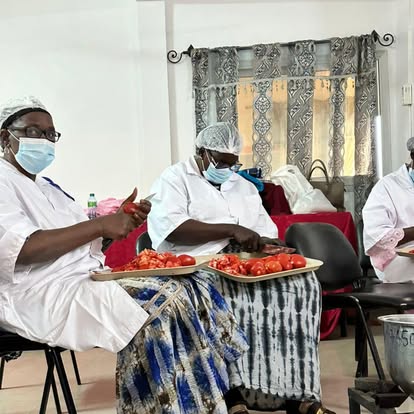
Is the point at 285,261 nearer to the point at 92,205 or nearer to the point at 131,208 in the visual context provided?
the point at 131,208

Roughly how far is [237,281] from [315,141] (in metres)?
2.88

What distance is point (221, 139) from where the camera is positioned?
284 centimetres

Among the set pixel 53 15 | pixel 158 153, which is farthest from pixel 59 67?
pixel 158 153

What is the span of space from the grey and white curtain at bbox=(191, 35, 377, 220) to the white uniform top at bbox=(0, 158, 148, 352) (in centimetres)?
304

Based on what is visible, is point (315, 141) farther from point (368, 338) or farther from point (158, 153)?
point (368, 338)

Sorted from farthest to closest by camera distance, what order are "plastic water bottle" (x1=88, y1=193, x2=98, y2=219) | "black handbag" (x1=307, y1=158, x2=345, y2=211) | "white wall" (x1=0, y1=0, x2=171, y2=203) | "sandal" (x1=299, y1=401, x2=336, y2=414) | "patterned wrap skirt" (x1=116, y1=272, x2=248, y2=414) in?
1. "white wall" (x1=0, y1=0, x2=171, y2=203)
2. "black handbag" (x1=307, y1=158, x2=345, y2=211)
3. "plastic water bottle" (x1=88, y1=193, x2=98, y2=219)
4. "sandal" (x1=299, y1=401, x2=336, y2=414)
5. "patterned wrap skirt" (x1=116, y1=272, x2=248, y2=414)

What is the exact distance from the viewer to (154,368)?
67.2 inches

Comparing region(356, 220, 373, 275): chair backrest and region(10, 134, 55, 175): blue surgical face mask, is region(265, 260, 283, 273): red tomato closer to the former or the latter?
region(10, 134, 55, 175): blue surgical face mask

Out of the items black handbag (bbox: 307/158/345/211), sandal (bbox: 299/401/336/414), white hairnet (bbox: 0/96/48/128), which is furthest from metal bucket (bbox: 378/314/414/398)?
black handbag (bbox: 307/158/345/211)

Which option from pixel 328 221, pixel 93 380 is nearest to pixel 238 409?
pixel 93 380

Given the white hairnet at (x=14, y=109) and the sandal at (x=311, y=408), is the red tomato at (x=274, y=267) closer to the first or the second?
the sandal at (x=311, y=408)

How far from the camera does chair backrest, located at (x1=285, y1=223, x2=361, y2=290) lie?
2924 mm

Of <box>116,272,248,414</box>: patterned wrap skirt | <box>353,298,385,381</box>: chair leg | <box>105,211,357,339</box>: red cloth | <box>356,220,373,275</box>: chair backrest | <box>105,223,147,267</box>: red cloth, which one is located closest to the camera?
<box>116,272,248,414</box>: patterned wrap skirt

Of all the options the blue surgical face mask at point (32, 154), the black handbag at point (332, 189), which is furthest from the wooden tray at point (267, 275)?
the black handbag at point (332, 189)
